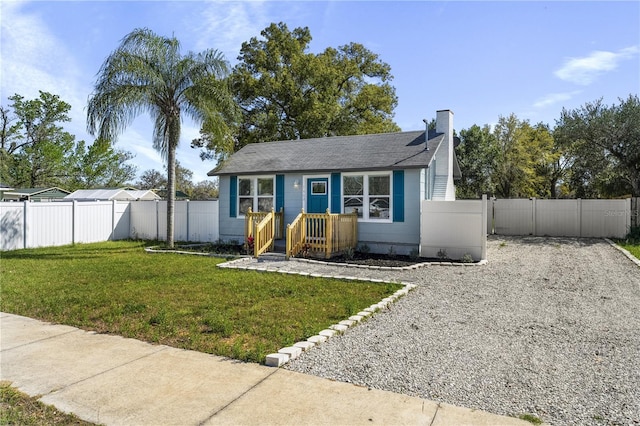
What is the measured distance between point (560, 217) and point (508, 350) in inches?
619

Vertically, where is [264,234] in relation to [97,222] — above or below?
below

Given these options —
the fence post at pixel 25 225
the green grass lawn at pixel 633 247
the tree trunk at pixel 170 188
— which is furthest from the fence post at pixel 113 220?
the green grass lawn at pixel 633 247

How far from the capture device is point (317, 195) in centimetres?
1289

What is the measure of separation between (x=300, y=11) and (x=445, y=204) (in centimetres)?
623

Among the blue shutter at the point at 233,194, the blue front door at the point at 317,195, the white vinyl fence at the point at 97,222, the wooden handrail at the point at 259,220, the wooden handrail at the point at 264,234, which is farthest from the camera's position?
the blue shutter at the point at 233,194

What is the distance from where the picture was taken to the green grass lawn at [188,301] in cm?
475

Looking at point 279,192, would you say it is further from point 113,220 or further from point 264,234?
point 113,220

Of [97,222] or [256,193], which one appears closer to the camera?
[256,193]

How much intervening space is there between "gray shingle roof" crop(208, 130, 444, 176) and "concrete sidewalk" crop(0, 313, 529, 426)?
864 centimetres

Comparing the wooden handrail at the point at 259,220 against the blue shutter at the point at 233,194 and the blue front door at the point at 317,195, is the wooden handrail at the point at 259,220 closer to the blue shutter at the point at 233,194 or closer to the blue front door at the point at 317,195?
the blue front door at the point at 317,195

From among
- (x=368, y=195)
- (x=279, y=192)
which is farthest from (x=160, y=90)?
(x=368, y=195)

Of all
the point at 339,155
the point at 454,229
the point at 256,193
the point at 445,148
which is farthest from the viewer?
the point at 256,193

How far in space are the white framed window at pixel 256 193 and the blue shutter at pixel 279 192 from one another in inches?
7.8

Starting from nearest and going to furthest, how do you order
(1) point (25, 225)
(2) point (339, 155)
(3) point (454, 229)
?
1. (3) point (454, 229)
2. (2) point (339, 155)
3. (1) point (25, 225)
